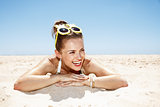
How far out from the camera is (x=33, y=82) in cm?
249

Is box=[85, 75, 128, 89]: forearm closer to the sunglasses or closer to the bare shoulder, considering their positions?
the bare shoulder

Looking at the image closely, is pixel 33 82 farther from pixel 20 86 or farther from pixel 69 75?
pixel 69 75

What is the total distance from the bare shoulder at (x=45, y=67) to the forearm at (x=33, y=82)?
6.9 inches

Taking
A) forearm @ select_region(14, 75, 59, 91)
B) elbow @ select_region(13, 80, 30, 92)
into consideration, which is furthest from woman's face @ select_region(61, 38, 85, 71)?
elbow @ select_region(13, 80, 30, 92)

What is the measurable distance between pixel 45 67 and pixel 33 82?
48 centimetres

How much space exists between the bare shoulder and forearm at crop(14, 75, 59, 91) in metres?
0.17

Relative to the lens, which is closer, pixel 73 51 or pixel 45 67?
pixel 73 51

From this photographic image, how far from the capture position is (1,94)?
2258 mm

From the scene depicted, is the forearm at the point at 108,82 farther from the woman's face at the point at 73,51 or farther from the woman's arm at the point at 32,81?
the woman's arm at the point at 32,81

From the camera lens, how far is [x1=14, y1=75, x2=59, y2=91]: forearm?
8.14ft

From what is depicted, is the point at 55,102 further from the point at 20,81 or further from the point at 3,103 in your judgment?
the point at 20,81

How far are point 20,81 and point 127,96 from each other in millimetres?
1911

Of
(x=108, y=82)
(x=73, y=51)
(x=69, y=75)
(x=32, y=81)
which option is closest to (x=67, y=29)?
(x=73, y=51)

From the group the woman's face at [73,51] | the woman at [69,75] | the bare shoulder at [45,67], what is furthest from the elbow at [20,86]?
the woman's face at [73,51]
